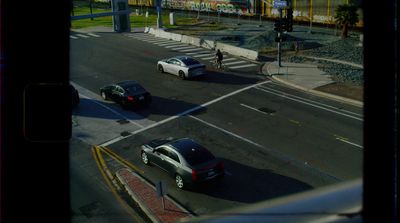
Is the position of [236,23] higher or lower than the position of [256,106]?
higher

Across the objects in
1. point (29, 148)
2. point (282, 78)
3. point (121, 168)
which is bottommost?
point (121, 168)

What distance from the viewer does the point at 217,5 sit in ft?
196

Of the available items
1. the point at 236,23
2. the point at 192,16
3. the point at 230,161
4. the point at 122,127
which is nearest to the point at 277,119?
the point at 230,161

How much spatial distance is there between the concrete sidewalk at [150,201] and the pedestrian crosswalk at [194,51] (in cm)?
1817

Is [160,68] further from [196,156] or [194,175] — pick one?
[194,175]

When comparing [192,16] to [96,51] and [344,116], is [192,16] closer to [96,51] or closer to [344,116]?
[96,51]

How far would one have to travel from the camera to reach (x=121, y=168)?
1502 cm

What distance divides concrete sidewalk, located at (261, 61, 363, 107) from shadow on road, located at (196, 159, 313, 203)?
971 cm

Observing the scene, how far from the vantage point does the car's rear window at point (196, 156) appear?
539 inches

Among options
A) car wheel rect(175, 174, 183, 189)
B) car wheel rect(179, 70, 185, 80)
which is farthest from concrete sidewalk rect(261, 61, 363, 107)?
car wheel rect(175, 174, 183, 189)

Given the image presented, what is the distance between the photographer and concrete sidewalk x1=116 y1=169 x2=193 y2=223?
11.6m

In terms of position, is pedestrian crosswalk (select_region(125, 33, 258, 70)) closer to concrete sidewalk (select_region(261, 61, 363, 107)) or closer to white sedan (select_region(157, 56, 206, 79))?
concrete sidewalk (select_region(261, 61, 363, 107))

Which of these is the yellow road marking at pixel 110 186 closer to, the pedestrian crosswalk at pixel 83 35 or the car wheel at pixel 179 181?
the car wheel at pixel 179 181
